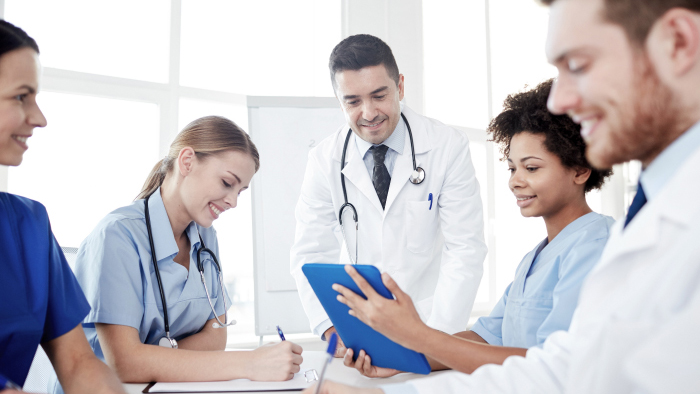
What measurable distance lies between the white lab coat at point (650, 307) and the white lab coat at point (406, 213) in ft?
3.64

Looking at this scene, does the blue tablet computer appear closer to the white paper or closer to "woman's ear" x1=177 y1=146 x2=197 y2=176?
the white paper

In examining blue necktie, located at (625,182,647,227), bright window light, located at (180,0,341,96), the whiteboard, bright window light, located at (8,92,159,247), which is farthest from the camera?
bright window light, located at (180,0,341,96)

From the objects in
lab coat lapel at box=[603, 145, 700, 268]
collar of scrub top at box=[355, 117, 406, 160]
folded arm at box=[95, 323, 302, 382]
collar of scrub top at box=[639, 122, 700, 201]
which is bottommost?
folded arm at box=[95, 323, 302, 382]

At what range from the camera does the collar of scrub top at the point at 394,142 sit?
1965 millimetres

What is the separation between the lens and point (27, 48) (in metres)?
0.98

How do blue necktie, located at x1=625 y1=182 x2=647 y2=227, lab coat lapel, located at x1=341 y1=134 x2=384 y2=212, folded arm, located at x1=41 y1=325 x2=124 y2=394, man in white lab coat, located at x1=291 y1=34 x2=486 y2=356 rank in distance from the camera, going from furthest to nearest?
1. lab coat lapel, located at x1=341 y1=134 x2=384 y2=212
2. man in white lab coat, located at x1=291 y1=34 x2=486 y2=356
3. folded arm, located at x1=41 y1=325 x2=124 y2=394
4. blue necktie, located at x1=625 y1=182 x2=647 y2=227

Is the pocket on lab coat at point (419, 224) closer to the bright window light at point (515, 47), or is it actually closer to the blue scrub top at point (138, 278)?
the blue scrub top at point (138, 278)

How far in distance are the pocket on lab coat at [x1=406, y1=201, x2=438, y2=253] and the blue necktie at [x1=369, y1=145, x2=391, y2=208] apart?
11cm

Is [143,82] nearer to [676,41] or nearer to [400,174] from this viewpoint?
[400,174]

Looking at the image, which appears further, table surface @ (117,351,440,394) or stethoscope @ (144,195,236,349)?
stethoscope @ (144,195,236,349)

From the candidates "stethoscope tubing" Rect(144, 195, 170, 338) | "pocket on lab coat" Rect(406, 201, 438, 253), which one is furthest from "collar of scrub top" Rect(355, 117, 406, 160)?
"stethoscope tubing" Rect(144, 195, 170, 338)

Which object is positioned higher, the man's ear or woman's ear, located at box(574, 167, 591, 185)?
the man's ear

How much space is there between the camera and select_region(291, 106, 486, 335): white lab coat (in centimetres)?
186

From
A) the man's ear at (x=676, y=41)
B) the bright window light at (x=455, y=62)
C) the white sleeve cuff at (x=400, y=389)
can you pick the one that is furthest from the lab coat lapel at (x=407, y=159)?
the bright window light at (x=455, y=62)
